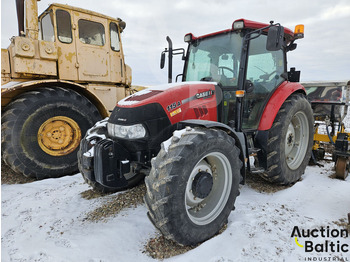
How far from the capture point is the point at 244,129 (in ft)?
10.9

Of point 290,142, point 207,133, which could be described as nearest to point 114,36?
point 207,133

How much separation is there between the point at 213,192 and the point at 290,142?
1972 millimetres

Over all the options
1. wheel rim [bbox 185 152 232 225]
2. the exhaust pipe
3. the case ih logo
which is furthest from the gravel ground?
the exhaust pipe

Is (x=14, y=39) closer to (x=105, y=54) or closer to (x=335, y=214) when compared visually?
(x=105, y=54)

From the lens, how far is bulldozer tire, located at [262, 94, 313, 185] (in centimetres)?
325

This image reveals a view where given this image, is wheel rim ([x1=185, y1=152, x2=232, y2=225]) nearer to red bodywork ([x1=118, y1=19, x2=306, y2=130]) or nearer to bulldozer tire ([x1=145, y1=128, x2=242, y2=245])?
bulldozer tire ([x1=145, y1=128, x2=242, y2=245])

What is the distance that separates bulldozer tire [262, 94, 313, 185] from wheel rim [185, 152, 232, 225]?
109 cm

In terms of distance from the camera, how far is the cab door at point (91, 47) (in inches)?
188

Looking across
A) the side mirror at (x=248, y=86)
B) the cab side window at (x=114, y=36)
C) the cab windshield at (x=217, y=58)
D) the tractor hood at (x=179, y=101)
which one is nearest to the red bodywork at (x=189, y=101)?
the tractor hood at (x=179, y=101)

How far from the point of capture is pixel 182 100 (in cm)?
270

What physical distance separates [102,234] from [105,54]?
391 centimetres

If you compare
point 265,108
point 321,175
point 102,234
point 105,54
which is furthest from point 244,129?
point 105,54

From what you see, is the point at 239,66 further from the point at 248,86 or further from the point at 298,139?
the point at 298,139

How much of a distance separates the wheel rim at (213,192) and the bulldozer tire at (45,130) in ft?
9.64
